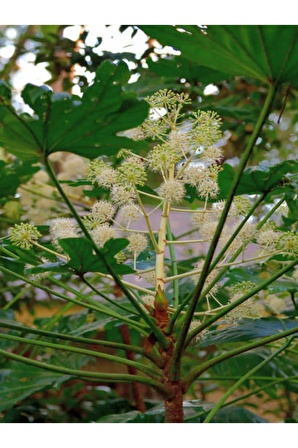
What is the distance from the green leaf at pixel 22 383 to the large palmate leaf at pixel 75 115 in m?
0.59

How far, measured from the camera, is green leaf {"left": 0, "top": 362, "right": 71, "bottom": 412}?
1.04 meters

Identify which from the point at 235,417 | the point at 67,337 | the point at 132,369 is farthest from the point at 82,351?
the point at 132,369

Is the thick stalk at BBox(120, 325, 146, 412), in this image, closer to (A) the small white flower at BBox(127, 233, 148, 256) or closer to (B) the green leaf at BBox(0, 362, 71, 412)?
(B) the green leaf at BBox(0, 362, 71, 412)

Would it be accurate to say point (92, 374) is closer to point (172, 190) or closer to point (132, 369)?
point (172, 190)

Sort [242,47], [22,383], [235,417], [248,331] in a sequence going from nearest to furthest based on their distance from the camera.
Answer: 1. [242,47]
2. [248,331]
3. [235,417]
4. [22,383]

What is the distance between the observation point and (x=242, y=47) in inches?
18.9

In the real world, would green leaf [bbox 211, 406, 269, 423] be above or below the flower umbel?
below

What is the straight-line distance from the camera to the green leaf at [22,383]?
3.40 ft

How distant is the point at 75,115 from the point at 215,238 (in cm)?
15

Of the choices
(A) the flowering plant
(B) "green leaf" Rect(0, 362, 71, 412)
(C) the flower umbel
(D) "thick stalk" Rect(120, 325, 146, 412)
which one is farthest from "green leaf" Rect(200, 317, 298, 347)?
(D) "thick stalk" Rect(120, 325, 146, 412)

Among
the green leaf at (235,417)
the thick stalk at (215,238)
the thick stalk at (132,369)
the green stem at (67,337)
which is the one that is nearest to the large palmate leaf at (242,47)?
the thick stalk at (215,238)

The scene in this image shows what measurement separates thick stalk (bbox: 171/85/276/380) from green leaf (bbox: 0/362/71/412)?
48cm
